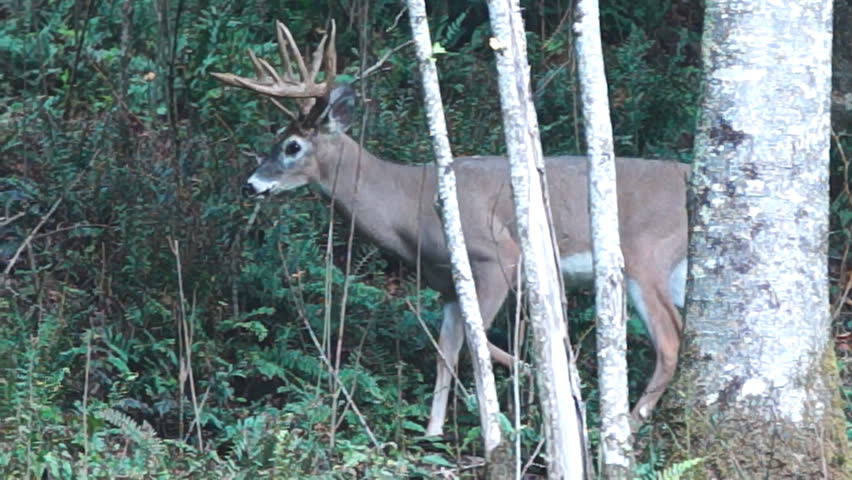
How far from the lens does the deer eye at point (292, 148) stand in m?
9.62

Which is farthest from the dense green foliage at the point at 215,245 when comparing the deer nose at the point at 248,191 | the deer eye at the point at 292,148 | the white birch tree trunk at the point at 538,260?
the white birch tree trunk at the point at 538,260

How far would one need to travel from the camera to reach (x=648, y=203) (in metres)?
9.03

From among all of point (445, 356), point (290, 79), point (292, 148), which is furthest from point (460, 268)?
point (292, 148)

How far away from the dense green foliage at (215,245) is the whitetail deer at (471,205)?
216 mm

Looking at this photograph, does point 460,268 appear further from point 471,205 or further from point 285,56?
point 471,205

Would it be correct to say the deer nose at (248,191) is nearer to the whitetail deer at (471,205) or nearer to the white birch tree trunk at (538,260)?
the whitetail deer at (471,205)

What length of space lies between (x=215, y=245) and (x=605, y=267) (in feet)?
12.0

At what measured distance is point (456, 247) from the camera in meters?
6.12

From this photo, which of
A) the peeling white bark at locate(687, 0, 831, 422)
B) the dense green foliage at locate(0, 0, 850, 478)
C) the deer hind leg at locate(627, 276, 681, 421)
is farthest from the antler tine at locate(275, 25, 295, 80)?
the peeling white bark at locate(687, 0, 831, 422)

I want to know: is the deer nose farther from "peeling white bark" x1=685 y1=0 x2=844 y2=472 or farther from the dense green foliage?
"peeling white bark" x1=685 y1=0 x2=844 y2=472

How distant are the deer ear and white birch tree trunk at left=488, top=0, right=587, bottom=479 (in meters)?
3.74

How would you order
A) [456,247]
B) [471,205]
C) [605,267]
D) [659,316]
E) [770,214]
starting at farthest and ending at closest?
[471,205], [659,316], [456,247], [770,214], [605,267]

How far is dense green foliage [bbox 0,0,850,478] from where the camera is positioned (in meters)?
6.45

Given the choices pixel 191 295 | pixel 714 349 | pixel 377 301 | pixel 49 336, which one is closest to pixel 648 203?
pixel 377 301
